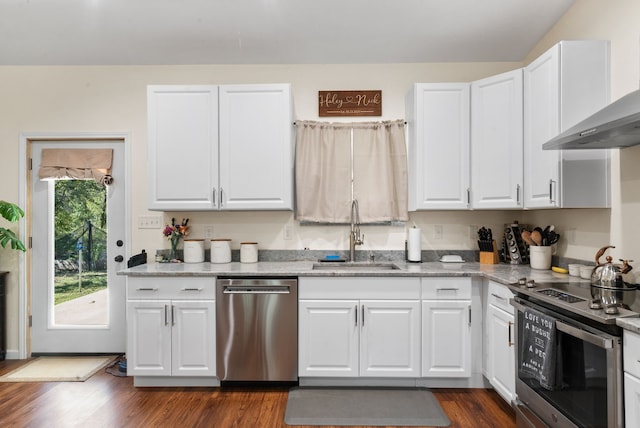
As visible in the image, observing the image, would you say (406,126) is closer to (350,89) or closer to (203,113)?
(350,89)

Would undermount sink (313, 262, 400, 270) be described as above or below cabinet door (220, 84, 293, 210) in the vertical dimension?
below

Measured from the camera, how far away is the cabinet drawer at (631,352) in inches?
52.5

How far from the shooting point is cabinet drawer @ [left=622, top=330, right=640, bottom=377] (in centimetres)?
133

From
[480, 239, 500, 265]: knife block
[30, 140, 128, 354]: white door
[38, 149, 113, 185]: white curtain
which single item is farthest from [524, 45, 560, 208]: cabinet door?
[38, 149, 113, 185]: white curtain

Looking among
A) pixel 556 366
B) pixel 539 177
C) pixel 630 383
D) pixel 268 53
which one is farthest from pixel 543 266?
pixel 268 53

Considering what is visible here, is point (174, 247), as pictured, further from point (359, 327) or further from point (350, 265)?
point (359, 327)

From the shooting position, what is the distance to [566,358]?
1.69 m

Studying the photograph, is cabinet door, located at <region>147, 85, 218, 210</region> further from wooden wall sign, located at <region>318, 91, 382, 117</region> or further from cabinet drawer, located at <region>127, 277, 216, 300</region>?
wooden wall sign, located at <region>318, 91, 382, 117</region>

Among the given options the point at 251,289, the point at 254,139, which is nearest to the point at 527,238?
the point at 251,289

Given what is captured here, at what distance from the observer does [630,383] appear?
1.37m

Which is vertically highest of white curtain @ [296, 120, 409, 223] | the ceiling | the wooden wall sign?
the ceiling

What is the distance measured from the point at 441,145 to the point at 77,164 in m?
3.18

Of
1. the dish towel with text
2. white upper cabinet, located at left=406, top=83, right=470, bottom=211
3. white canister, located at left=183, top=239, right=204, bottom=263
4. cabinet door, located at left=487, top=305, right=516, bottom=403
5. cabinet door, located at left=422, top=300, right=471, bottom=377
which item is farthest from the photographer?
white canister, located at left=183, top=239, right=204, bottom=263

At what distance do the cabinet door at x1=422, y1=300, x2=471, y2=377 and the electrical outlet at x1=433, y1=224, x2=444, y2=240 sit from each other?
2.59 feet
